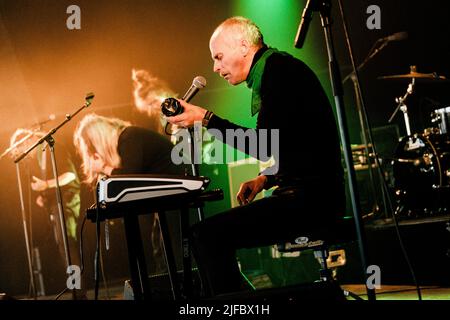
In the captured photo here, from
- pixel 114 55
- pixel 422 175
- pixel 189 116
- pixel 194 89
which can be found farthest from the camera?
pixel 114 55

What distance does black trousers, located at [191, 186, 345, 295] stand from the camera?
169 centimetres

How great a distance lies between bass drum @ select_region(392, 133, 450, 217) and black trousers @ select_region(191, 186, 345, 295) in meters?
2.69

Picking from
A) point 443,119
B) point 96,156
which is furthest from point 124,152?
point 443,119

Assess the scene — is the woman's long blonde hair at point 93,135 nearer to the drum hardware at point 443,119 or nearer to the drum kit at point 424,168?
the drum kit at point 424,168

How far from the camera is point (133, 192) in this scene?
1694 mm

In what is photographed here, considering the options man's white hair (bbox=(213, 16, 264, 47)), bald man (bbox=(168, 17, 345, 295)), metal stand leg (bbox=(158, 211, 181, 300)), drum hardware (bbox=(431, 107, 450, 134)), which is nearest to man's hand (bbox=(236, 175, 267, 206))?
bald man (bbox=(168, 17, 345, 295))

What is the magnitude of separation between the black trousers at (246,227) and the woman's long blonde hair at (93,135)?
377 cm

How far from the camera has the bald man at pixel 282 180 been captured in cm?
172

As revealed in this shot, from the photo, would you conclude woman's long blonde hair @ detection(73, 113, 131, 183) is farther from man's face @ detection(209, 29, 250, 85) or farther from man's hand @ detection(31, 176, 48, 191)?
man's face @ detection(209, 29, 250, 85)

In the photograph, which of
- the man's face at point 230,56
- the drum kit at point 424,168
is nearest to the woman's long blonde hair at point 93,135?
the drum kit at point 424,168

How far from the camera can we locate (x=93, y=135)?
5.45 metres

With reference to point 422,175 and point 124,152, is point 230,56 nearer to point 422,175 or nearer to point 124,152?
point 124,152

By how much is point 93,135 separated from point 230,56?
12.1ft

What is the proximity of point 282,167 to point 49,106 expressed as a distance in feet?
14.3
